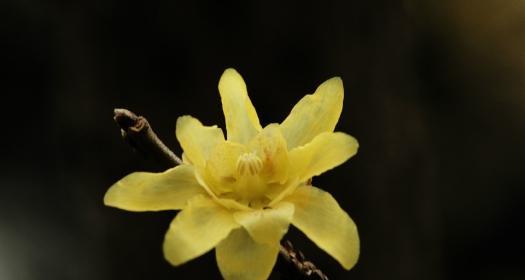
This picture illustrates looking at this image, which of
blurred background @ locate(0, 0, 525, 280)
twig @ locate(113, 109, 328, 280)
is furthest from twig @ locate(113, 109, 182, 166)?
blurred background @ locate(0, 0, 525, 280)

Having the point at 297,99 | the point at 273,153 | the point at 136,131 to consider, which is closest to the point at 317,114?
the point at 273,153

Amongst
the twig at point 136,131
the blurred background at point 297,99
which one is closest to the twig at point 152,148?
the twig at point 136,131

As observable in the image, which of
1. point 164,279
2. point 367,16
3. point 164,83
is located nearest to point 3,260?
point 164,279

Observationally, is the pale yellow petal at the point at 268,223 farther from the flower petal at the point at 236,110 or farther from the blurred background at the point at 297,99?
the blurred background at the point at 297,99

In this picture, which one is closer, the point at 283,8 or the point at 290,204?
the point at 290,204

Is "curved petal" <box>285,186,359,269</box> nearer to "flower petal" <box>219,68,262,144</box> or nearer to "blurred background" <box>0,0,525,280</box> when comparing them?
"flower petal" <box>219,68,262,144</box>

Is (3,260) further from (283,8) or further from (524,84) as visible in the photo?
(524,84)

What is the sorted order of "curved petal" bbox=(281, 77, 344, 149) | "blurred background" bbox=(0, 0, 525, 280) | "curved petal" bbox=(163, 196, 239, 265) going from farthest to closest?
"blurred background" bbox=(0, 0, 525, 280) → "curved petal" bbox=(281, 77, 344, 149) → "curved petal" bbox=(163, 196, 239, 265)
